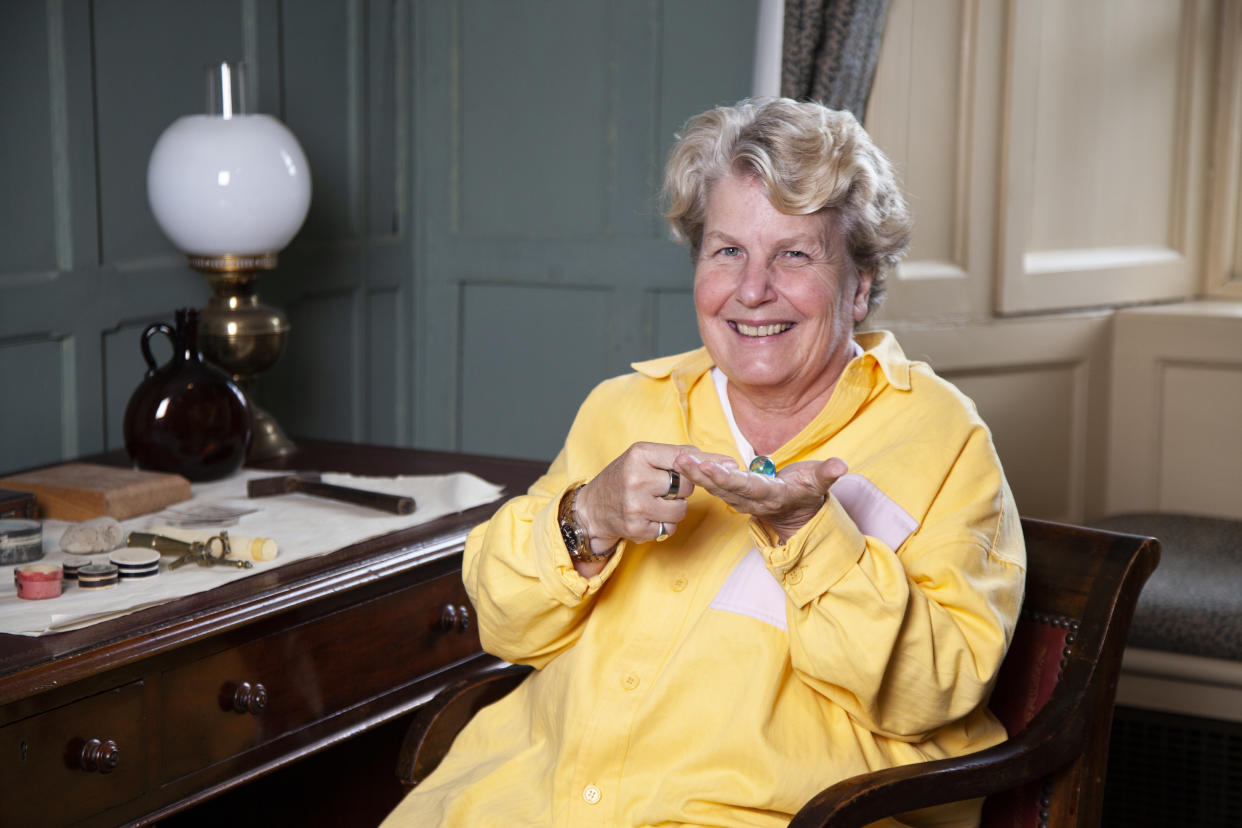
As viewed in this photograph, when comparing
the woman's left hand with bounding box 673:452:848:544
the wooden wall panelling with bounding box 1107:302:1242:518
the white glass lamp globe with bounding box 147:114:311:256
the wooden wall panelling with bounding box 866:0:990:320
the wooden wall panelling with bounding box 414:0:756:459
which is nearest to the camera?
the woman's left hand with bounding box 673:452:848:544

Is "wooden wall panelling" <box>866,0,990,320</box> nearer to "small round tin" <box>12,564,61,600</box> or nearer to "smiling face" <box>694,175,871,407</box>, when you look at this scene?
"smiling face" <box>694,175,871,407</box>

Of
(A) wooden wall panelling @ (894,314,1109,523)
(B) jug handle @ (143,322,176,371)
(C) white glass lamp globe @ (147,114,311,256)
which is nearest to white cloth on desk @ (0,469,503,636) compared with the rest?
(B) jug handle @ (143,322,176,371)

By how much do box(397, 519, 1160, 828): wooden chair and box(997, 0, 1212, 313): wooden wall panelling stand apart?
64.4 inches

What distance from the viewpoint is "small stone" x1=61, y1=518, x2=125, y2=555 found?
1.87 m

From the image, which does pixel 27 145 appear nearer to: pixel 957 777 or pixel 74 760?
pixel 74 760

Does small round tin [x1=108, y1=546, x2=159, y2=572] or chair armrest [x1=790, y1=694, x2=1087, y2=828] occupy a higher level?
small round tin [x1=108, y1=546, x2=159, y2=572]

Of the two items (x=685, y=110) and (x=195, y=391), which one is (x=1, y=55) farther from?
(x=685, y=110)

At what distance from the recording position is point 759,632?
155cm

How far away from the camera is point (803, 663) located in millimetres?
1460

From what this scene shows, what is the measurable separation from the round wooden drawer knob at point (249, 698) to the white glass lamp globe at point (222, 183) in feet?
3.59

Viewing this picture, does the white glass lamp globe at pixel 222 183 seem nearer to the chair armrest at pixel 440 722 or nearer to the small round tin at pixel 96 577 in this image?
the small round tin at pixel 96 577

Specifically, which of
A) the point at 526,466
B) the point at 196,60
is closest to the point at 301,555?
the point at 526,466

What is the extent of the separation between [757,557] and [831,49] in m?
1.69

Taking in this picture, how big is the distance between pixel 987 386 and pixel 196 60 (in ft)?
6.90
